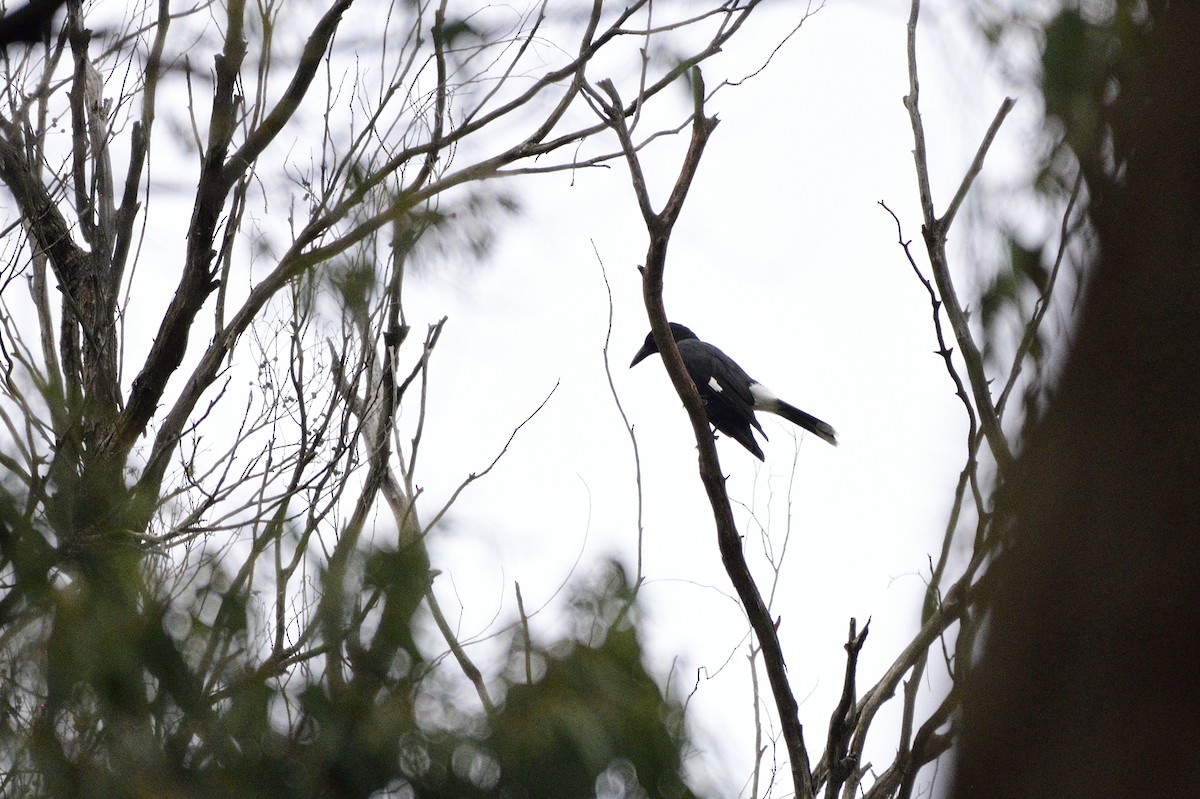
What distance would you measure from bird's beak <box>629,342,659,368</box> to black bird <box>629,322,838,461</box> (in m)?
0.26

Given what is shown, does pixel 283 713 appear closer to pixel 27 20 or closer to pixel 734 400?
pixel 27 20

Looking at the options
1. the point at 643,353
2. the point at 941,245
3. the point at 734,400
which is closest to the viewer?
the point at 941,245

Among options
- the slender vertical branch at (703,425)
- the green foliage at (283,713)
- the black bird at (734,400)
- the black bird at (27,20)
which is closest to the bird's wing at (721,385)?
the black bird at (734,400)

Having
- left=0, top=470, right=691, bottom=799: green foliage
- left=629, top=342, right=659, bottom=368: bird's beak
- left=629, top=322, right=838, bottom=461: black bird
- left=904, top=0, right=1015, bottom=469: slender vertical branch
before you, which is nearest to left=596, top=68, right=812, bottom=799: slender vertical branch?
left=904, top=0, right=1015, bottom=469: slender vertical branch

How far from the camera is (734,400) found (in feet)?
21.2

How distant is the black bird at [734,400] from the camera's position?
20.8ft

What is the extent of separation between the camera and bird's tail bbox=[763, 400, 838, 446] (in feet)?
21.0

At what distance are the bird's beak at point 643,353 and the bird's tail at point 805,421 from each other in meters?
1.06

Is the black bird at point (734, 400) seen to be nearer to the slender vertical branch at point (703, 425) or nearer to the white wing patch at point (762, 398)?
the white wing patch at point (762, 398)

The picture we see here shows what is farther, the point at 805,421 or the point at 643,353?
the point at 643,353

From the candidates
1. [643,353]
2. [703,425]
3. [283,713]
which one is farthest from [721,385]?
[283,713]

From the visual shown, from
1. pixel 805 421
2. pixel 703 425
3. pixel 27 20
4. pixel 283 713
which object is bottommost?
pixel 283 713

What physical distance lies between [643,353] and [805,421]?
1.35 metres

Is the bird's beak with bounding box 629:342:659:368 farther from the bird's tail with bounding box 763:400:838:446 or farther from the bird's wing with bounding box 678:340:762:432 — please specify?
the bird's tail with bounding box 763:400:838:446
